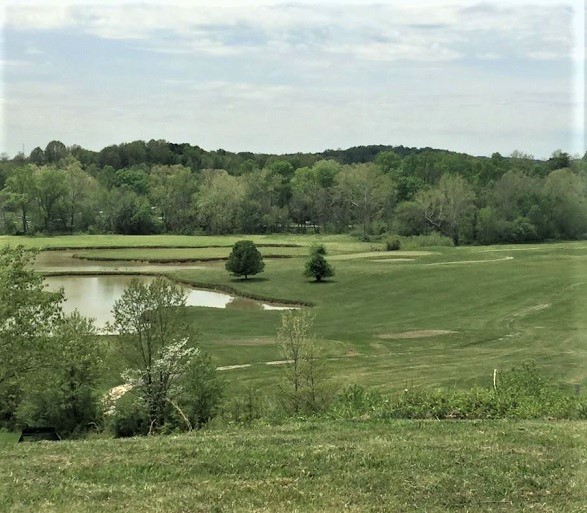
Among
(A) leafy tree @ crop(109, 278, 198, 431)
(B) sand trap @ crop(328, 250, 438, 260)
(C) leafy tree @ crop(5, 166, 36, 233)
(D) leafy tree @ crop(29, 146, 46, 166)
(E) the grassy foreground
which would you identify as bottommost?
(B) sand trap @ crop(328, 250, 438, 260)

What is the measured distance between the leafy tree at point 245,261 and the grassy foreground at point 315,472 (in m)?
50.3

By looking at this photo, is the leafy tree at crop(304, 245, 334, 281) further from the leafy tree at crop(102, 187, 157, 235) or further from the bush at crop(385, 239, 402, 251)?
the leafy tree at crop(102, 187, 157, 235)

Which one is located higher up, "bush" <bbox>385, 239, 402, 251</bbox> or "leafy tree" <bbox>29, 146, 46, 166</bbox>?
"leafy tree" <bbox>29, 146, 46, 166</bbox>

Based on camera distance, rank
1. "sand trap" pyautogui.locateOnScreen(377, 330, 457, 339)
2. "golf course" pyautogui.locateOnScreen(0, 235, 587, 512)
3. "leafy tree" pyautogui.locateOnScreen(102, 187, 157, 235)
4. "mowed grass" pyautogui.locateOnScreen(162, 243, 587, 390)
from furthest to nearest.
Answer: "leafy tree" pyautogui.locateOnScreen(102, 187, 157, 235)
"sand trap" pyautogui.locateOnScreen(377, 330, 457, 339)
"mowed grass" pyautogui.locateOnScreen(162, 243, 587, 390)
"golf course" pyautogui.locateOnScreen(0, 235, 587, 512)

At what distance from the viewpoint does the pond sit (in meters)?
46.2

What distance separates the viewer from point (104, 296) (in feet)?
169

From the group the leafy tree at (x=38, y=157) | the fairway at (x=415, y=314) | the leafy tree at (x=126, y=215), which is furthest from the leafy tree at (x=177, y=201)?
A: the fairway at (x=415, y=314)

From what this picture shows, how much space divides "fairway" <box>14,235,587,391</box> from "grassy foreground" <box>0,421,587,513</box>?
12.7 metres

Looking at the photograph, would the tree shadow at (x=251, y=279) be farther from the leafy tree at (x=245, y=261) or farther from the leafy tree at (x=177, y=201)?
the leafy tree at (x=177, y=201)

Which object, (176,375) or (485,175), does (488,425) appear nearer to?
(176,375)

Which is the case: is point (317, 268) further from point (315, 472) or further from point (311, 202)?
point (311, 202)

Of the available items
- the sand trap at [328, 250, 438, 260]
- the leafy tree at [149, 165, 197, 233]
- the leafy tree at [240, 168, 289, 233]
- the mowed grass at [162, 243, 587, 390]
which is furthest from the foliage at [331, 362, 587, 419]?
the leafy tree at [149, 165, 197, 233]

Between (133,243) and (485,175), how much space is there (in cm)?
5825

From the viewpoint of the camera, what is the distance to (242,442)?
9812 millimetres
